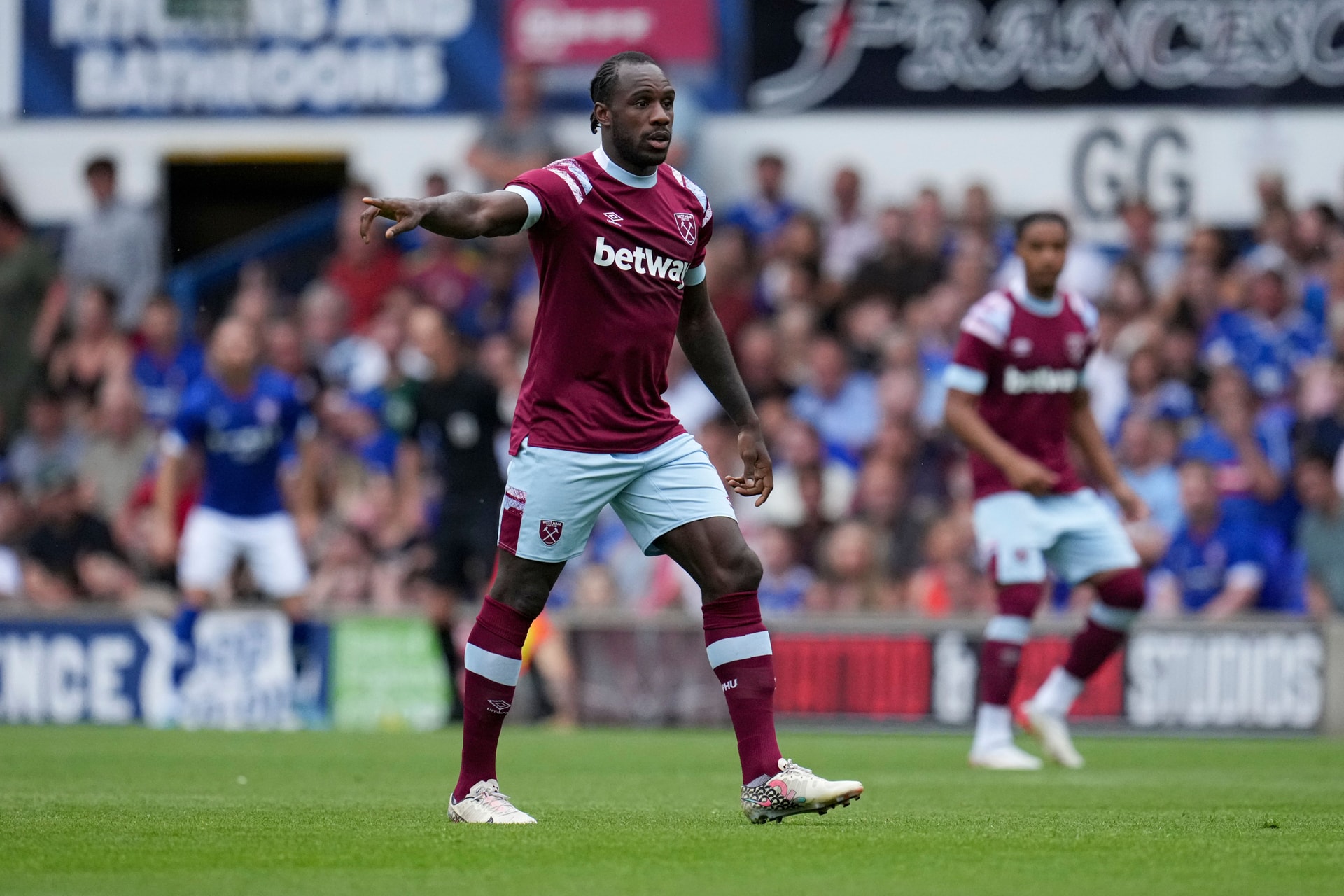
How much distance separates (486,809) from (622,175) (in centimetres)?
215

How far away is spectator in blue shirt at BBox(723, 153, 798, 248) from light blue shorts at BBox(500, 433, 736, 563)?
37.5 ft

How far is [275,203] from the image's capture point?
2248cm

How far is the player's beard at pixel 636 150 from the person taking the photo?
22.3 ft

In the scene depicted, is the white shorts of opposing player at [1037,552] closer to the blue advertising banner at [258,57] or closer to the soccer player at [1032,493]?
the soccer player at [1032,493]

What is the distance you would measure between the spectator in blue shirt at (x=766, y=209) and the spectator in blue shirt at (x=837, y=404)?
2.12 meters

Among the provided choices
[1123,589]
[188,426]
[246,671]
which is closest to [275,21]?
[188,426]

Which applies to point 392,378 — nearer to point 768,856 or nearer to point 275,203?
point 275,203

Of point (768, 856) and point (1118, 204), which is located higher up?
point (1118, 204)

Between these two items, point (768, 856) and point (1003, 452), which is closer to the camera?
point (768, 856)

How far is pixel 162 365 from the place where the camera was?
59.8 feet

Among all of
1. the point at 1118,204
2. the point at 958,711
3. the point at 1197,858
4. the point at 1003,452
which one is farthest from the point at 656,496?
the point at 1118,204

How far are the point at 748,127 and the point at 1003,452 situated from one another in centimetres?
992

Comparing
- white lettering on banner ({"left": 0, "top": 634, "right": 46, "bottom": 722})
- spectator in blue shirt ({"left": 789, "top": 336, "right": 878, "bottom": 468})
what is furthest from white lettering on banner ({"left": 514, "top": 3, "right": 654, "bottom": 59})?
white lettering on banner ({"left": 0, "top": 634, "right": 46, "bottom": 722})

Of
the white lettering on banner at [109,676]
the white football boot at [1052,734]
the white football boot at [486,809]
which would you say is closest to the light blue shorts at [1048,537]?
the white football boot at [1052,734]
